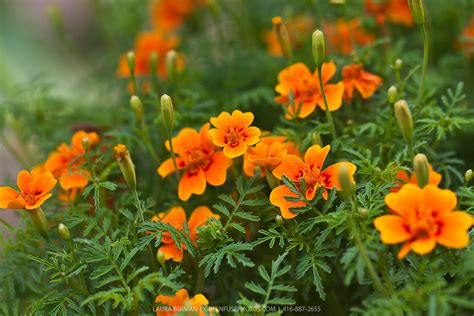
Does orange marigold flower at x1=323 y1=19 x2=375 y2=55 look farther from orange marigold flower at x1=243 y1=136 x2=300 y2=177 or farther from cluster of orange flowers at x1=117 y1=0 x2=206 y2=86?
orange marigold flower at x1=243 y1=136 x2=300 y2=177

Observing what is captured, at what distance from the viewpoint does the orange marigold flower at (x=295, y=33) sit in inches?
69.4

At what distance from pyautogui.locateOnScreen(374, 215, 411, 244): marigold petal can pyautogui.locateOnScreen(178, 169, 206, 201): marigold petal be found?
393 millimetres

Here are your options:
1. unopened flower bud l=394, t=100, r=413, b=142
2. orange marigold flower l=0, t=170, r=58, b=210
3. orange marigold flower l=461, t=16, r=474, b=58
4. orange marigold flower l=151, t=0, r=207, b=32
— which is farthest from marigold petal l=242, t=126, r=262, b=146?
orange marigold flower l=151, t=0, r=207, b=32

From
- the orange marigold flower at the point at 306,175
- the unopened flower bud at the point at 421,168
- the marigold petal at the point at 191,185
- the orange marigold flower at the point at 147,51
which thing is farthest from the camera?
the orange marigold flower at the point at 147,51

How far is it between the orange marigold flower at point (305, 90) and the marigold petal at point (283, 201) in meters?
0.22

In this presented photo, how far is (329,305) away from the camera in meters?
1.16

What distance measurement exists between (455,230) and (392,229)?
86 millimetres

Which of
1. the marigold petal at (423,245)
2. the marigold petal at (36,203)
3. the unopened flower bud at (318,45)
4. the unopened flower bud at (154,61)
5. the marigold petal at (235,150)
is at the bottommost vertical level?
the marigold petal at (423,245)

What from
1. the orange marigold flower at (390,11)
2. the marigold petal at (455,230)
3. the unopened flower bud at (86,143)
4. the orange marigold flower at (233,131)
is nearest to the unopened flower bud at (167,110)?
the orange marigold flower at (233,131)

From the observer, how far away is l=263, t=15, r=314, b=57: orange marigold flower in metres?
1.76

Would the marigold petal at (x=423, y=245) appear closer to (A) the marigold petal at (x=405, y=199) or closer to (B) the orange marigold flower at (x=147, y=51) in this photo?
(A) the marigold petal at (x=405, y=199)

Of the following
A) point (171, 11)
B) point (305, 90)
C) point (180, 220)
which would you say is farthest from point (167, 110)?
point (171, 11)

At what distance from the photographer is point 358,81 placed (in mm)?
1259

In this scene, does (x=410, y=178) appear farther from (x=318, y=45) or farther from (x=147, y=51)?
(x=147, y=51)
